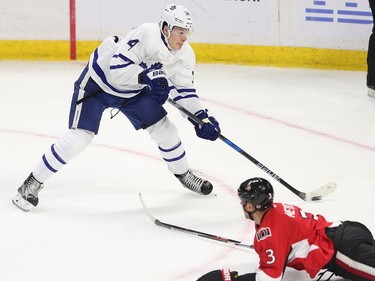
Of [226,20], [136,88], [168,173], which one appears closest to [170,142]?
[136,88]

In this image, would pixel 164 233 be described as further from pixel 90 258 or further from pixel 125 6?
pixel 125 6

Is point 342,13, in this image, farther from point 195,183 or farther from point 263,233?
point 263,233

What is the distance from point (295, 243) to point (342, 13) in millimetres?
4454

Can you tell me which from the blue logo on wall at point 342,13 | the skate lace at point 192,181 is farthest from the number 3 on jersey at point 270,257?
the blue logo on wall at point 342,13

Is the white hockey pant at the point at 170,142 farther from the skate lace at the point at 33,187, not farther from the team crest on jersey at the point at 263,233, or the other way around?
the team crest on jersey at the point at 263,233

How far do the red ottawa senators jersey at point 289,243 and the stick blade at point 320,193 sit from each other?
1.09 m

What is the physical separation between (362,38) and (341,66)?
0.30 metres

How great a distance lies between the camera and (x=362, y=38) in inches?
290

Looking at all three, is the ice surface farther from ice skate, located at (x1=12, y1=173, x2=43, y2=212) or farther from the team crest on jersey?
the team crest on jersey

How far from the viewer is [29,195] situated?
13.5ft

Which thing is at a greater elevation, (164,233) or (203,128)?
(203,128)

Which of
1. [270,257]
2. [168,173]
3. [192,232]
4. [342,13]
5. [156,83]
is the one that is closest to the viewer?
[270,257]

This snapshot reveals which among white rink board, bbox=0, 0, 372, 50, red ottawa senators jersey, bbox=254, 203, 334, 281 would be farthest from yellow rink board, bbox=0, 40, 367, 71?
red ottawa senators jersey, bbox=254, 203, 334, 281

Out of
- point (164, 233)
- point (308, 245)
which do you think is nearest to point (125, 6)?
point (164, 233)
